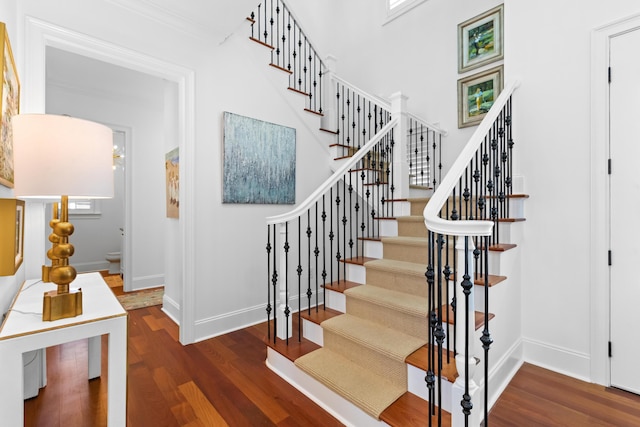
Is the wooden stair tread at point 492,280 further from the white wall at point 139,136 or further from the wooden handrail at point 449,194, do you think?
the white wall at point 139,136

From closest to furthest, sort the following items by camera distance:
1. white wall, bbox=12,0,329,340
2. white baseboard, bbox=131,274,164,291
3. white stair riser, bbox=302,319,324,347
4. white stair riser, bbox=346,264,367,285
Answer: white stair riser, bbox=302,319,324,347 → white wall, bbox=12,0,329,340 → white stair riser, bbox=346,264,367,285 → white baseboard, bbox=131,274,164,291

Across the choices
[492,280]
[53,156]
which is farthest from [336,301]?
[53,156]

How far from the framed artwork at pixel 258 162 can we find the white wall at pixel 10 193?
1.42m

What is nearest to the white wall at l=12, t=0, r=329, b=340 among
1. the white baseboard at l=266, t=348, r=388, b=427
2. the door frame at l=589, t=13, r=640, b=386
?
the white baseboard at l=266, t=348, r=388, b=427

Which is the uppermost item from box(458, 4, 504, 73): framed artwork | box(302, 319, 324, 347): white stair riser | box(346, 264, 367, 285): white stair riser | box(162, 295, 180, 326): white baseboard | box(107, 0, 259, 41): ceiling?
box(458, 4, 504, 73): framed artwork

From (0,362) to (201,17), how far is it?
8.56 feet

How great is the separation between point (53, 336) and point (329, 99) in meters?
3.68

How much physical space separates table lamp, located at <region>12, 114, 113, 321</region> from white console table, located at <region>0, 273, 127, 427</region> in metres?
0.08

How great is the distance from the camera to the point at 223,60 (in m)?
2.91

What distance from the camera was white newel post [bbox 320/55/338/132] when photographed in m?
4.06

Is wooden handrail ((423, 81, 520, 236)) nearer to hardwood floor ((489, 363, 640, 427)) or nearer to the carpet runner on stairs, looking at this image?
the carpet runner on stairs

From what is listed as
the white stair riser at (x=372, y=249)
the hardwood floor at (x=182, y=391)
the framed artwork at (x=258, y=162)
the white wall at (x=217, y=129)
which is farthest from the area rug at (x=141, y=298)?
the white stair riser at (x=372, y=249)

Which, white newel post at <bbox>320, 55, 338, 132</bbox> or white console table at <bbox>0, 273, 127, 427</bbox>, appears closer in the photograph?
white console table at <bbox>0, 273, 127, 427</bbox>

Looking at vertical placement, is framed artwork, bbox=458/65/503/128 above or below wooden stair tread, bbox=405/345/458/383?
above
